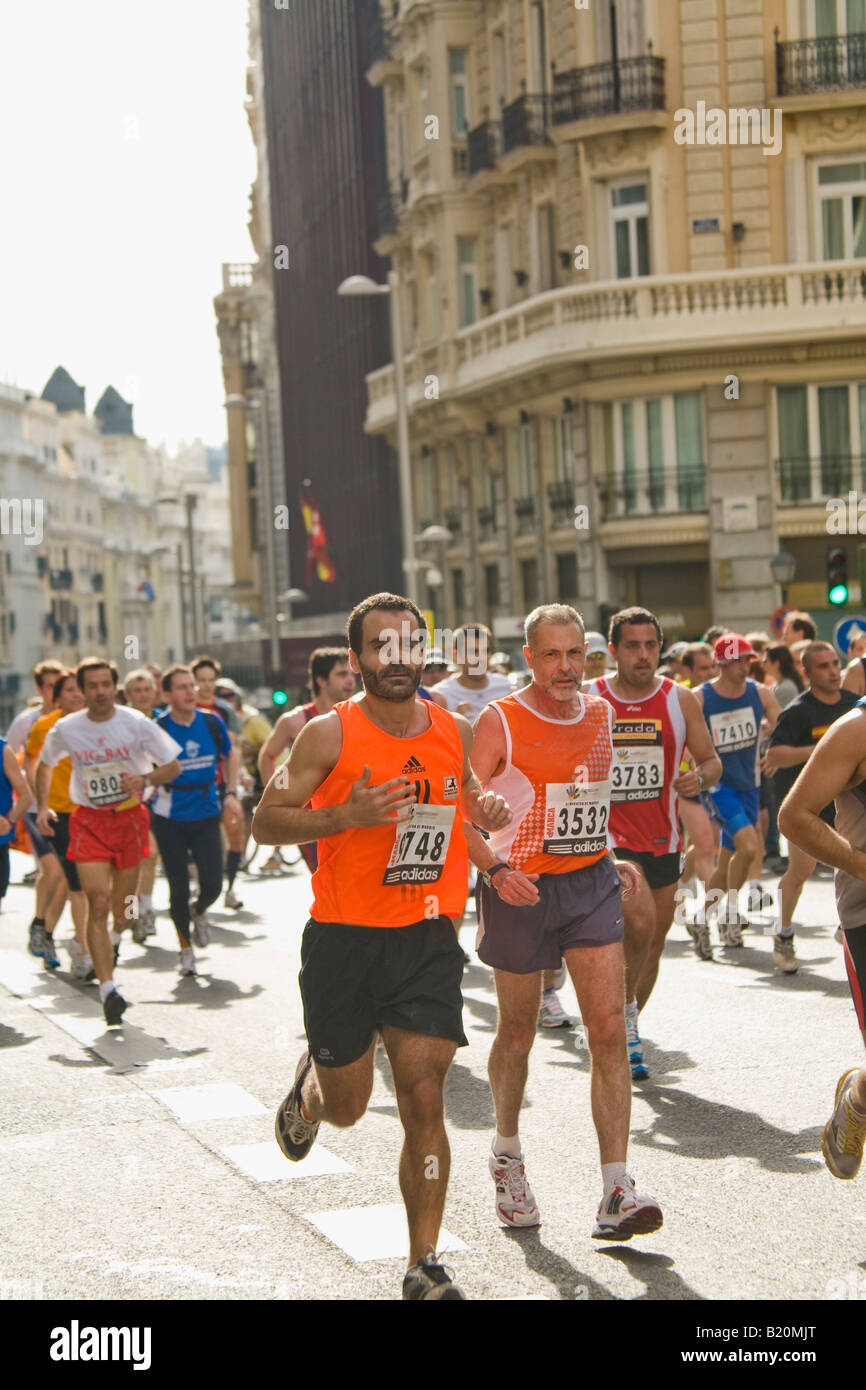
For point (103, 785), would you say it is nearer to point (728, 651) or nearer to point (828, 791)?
point (728, 651)

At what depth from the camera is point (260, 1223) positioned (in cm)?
627

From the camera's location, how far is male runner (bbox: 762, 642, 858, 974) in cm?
1077

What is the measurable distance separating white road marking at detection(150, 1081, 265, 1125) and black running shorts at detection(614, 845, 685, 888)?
184cm

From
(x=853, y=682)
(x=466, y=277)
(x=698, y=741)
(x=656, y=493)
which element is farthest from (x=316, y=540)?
(x=698, y=741)

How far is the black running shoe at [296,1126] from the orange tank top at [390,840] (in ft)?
2.06

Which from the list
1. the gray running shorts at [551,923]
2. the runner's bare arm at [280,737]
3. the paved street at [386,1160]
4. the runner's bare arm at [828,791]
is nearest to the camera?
the runner's bare arm at [828,791]

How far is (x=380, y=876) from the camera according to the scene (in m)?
5.54

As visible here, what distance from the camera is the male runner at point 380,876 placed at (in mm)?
5418

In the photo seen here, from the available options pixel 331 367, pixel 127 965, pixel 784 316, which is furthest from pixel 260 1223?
pixel 331 367

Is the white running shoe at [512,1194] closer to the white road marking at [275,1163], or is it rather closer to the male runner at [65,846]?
the white road marking at [275,1163]

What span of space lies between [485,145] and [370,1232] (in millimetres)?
31735

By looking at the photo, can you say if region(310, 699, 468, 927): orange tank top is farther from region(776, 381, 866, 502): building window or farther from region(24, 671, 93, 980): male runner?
region(776, 381, 866, 502): building window

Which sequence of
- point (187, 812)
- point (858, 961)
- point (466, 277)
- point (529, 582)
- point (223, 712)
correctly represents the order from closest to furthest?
point (858, 961)
point (187, 812)
point (223, 712)
point (529, 582)
point (466, 277)

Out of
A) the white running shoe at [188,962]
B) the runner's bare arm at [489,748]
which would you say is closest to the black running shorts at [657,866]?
the runner's bare arm at [489,748]
